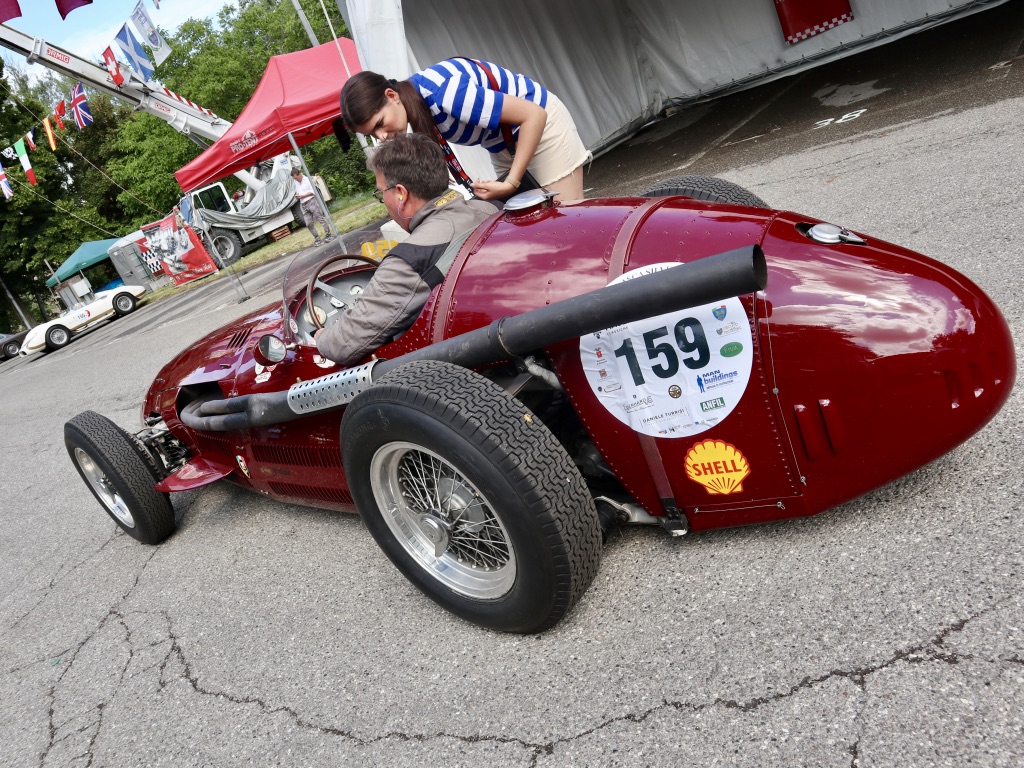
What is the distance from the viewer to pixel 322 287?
10.7ft

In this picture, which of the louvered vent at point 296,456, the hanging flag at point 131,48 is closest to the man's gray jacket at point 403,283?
the louvered vent at point 296,456

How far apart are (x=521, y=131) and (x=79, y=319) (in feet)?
63.2

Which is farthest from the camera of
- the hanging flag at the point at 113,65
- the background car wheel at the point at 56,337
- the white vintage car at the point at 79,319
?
the background car wheel at the point at 56,337

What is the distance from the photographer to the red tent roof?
11133 millimetres

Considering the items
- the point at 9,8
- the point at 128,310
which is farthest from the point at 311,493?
the point at 128,310

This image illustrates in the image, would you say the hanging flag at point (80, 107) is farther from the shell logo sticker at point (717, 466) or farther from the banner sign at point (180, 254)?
the shell logo sticker at point (717, 466)

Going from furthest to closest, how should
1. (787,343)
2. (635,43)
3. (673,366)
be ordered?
(635,43) → (673,366) → (787,343)

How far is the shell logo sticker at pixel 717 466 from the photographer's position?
6.82 feet

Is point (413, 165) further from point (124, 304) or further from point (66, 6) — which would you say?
point (124, 304)

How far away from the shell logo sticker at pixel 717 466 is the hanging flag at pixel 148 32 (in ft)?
48.0

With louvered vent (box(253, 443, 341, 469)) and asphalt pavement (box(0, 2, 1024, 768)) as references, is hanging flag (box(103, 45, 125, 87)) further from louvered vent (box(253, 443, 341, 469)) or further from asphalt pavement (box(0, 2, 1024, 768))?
louvered vent (box(253, 443, 341, 469))

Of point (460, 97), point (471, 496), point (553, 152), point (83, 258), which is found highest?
point (83, 258)

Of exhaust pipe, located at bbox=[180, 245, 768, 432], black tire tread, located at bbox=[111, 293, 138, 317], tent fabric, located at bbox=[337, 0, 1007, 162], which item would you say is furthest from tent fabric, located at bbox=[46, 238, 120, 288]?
exhaust pipe, located at bbox=[180, 245, 768, 432]

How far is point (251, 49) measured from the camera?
150 ft
